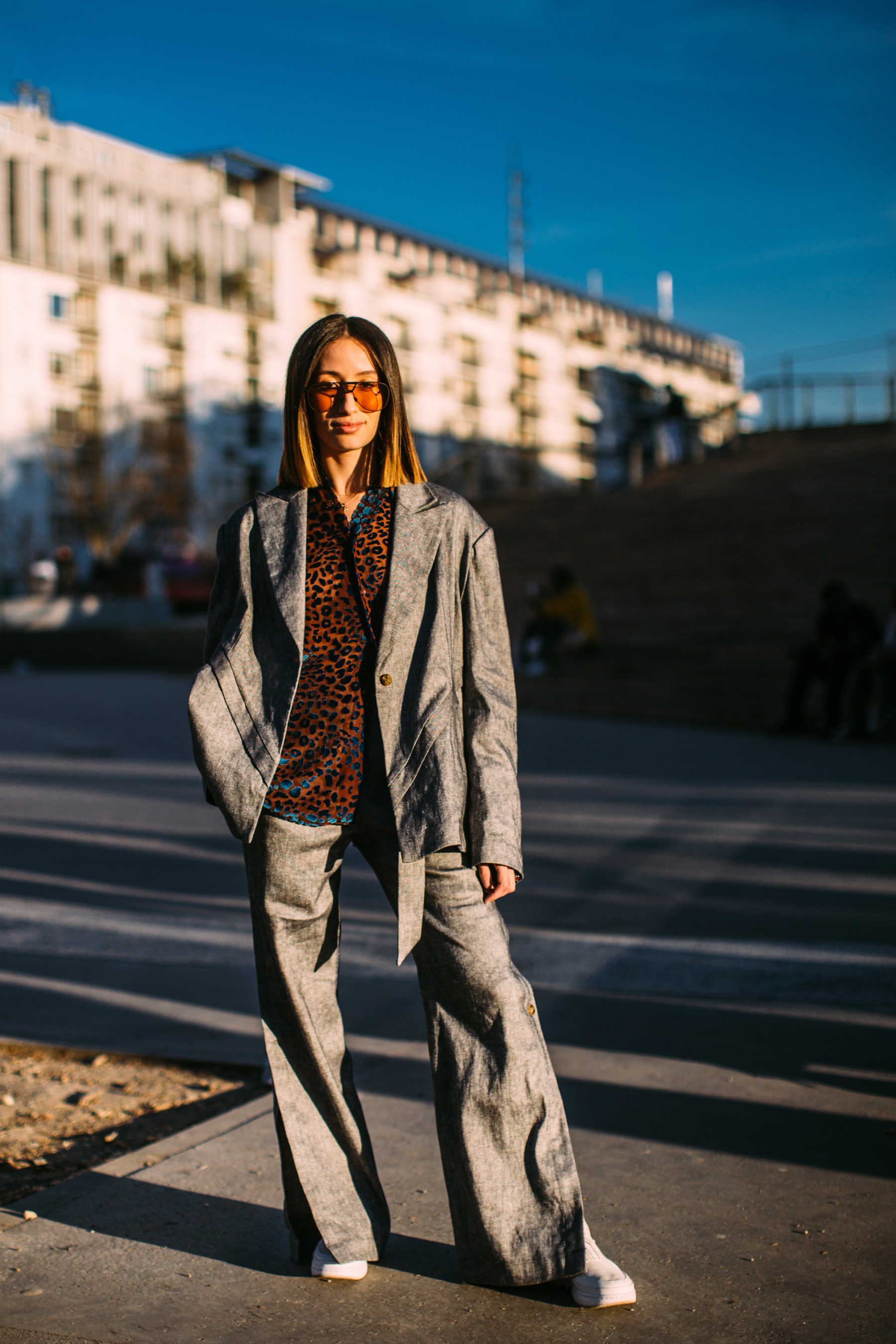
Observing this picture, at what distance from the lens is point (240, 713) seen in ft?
8.29

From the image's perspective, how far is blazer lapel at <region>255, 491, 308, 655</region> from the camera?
2.53 m

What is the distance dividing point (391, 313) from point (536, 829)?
73.9m

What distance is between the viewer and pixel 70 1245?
2.76 metres

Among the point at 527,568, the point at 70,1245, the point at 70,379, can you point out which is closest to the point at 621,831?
the point at 70,1245

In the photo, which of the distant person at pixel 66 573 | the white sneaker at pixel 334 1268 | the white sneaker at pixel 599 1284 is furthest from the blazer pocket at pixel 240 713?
the distant person at pixel 66 573

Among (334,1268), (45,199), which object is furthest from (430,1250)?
(45,199)

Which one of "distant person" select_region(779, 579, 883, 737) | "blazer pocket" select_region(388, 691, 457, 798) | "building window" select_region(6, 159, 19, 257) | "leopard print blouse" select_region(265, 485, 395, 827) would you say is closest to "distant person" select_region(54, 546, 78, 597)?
"distant person" select_region(779, 579, 883, 737)

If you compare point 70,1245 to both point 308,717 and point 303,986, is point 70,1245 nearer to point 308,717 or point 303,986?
point 303,986

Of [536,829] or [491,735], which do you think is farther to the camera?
[536,829]

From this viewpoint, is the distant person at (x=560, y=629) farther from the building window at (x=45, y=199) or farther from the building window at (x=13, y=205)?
the building window at (x=45, y=199)

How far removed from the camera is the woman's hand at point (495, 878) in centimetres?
247

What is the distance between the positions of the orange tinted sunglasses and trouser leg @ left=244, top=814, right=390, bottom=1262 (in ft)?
2.74

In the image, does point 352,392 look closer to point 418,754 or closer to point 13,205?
point 418,754

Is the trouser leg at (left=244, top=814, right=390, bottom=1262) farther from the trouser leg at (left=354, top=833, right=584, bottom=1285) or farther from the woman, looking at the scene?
the trouser leg at (left=354, top=833, right=584, bottom=1285)
